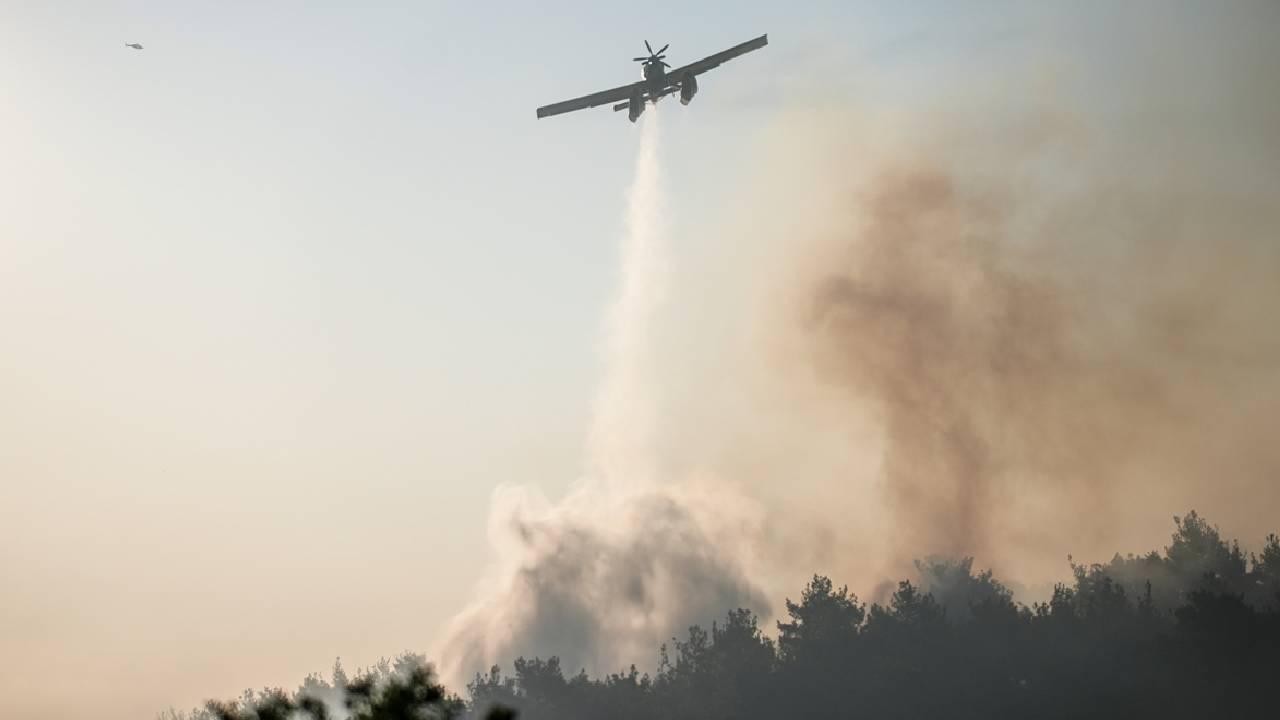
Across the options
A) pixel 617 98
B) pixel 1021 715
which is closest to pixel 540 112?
pixel 617 98

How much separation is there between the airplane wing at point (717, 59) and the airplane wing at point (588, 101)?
17.1ft

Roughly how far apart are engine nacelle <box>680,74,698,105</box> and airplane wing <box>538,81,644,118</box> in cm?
571

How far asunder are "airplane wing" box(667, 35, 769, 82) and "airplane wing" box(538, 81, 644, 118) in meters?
5.20

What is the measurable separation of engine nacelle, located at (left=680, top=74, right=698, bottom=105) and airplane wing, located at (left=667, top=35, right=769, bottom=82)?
2.10 feet

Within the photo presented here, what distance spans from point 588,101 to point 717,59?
13721 millimetres

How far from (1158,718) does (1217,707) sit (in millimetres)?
7605

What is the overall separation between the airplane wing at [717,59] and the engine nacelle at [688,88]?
0.64m

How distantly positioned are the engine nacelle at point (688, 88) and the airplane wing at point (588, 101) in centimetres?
571

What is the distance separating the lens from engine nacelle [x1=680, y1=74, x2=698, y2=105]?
125 metres

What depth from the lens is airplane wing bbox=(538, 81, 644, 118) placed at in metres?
133

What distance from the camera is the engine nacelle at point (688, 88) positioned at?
125 meters

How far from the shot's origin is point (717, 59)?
419ft

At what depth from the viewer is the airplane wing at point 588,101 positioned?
13275 cm

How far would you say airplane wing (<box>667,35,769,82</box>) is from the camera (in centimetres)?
12581
